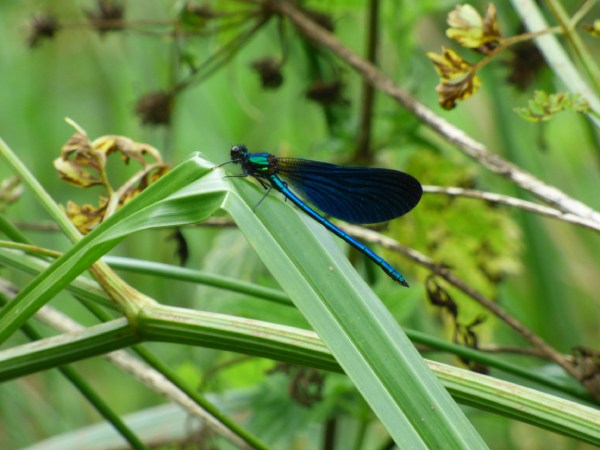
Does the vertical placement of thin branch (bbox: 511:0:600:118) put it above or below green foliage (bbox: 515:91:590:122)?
above

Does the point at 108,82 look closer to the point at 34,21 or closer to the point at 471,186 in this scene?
the point at 34,21

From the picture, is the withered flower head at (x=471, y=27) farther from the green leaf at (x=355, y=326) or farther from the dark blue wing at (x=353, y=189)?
the green leaf at (x=355, y=326)

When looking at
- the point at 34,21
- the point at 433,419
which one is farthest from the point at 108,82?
the point at 433,419

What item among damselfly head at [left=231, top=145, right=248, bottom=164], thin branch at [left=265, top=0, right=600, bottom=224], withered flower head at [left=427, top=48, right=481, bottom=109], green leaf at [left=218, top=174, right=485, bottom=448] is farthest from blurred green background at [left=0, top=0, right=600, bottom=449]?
green leaf at [left=218, top=174, right=485, bottom=448]

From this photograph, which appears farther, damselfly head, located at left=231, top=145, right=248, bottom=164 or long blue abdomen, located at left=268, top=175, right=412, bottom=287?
damselfly head, located at left=231, top=145, right=248, bottom=164

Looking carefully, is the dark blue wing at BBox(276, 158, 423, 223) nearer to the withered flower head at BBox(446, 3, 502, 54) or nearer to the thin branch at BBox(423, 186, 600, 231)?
the thin branch at BBox(423, 186, 600, 231)

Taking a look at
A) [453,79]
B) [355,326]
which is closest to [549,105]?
[453,79]

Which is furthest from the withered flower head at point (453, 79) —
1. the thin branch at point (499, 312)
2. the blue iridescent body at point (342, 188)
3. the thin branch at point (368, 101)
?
the thin branch at point (368, 101)
